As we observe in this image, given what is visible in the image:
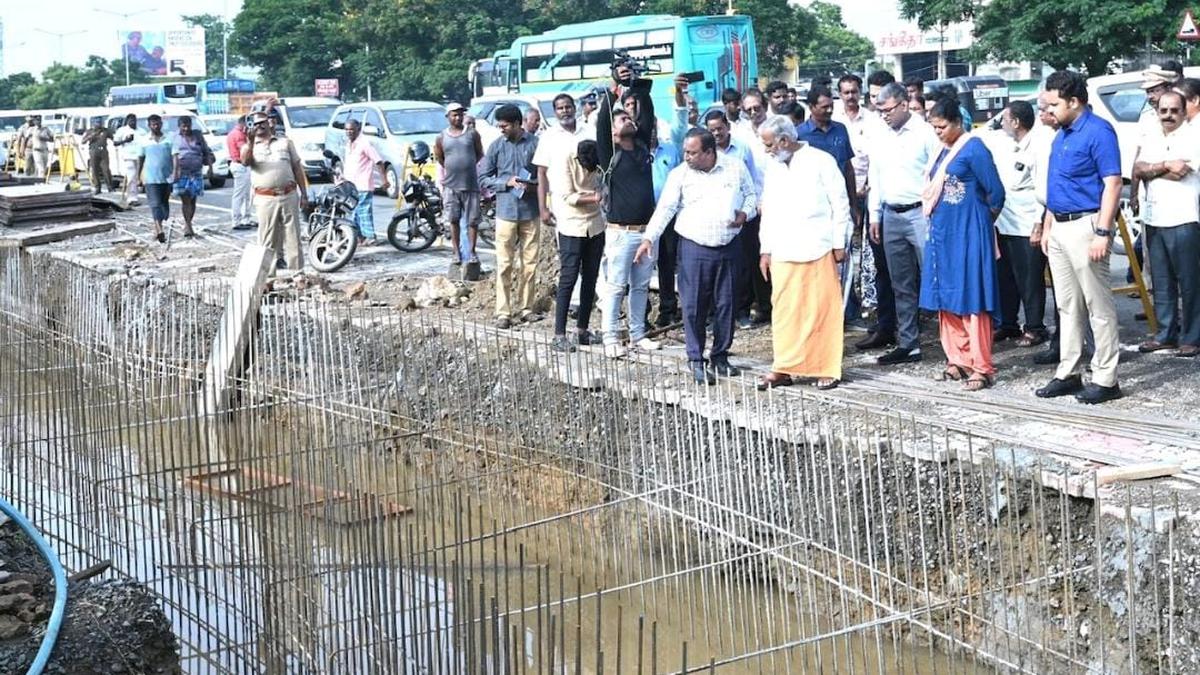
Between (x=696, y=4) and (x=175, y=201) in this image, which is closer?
(x=175, y=201)

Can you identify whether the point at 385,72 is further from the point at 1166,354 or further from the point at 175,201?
the point at 1166,354

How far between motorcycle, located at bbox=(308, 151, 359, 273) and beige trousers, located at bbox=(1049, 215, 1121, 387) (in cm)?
762

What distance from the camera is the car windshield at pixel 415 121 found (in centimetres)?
1986

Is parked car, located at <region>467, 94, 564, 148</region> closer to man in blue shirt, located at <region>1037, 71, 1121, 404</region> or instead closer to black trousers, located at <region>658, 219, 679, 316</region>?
black trousers, located at <region>658, 219, 679, 316</region>

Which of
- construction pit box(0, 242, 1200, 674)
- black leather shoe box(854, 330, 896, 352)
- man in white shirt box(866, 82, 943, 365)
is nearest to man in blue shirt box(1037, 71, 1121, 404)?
construction pit box(0, 242, 1200, 674)

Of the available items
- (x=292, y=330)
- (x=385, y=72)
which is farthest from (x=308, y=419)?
(x=385, y=72)

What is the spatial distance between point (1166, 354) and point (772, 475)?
8.30 ft

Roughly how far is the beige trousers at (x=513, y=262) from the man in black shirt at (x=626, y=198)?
4.81 ft

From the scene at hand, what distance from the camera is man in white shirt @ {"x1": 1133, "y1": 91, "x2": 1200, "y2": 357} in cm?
720

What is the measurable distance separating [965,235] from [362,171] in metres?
7.35

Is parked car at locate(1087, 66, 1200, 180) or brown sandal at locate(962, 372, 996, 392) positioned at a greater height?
parked car at locate(1087, 66, 1200, 180)

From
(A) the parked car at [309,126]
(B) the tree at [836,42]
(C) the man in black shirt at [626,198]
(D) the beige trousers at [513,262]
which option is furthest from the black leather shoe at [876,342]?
(B) the tree at [836,42]

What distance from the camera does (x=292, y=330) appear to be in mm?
8516

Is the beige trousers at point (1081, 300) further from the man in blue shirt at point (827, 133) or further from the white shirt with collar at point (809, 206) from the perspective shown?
the man in blue shirt at point (827, 133)
